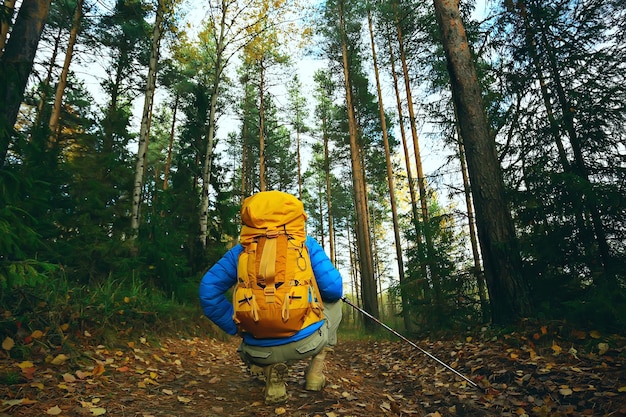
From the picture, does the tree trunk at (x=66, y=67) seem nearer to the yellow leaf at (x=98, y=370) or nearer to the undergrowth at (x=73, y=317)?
the undergrowth at (x=73, y=317)

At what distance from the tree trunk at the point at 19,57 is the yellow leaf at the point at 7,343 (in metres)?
1.88

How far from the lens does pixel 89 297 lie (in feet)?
14.9

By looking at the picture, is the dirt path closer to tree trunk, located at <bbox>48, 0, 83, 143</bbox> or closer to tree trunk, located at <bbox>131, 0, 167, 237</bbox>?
tree trunk, located at <bbox>131, 0, 167, 237</bbox>

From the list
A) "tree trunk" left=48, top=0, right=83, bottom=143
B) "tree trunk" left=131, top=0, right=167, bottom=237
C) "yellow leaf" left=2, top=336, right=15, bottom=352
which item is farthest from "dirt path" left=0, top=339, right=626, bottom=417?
"tree trunk" left=48, top=0, right=83, bottom=143


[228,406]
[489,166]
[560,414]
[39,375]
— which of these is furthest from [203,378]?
[489,166]

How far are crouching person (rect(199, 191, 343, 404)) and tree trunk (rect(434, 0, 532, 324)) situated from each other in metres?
3.29

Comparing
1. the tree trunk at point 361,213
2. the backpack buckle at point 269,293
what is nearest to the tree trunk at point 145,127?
the backpack buckle at point 269,293

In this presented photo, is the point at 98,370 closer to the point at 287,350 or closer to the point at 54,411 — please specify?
the point at 54,411

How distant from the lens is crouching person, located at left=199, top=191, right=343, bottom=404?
247 cm

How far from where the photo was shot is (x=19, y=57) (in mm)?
3990

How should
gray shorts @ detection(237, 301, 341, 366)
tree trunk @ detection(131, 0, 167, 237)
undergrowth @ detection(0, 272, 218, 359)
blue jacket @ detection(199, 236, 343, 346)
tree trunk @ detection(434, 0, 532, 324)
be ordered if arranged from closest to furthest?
gray shorts @ detection(237, 301, 341, 366) < blue jacket @ detection(199, 236, 343, 346) < undergrowth @ detection(0, 272, 218, 359) < tree trunk @ detection(434, 0, 532, 324) < tree trunk @ detection(131, 0, 167, 237)

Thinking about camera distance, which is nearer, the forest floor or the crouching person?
the crouching person

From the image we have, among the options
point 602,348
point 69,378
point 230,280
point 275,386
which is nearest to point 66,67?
point 69,378

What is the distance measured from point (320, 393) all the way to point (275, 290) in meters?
1.37
